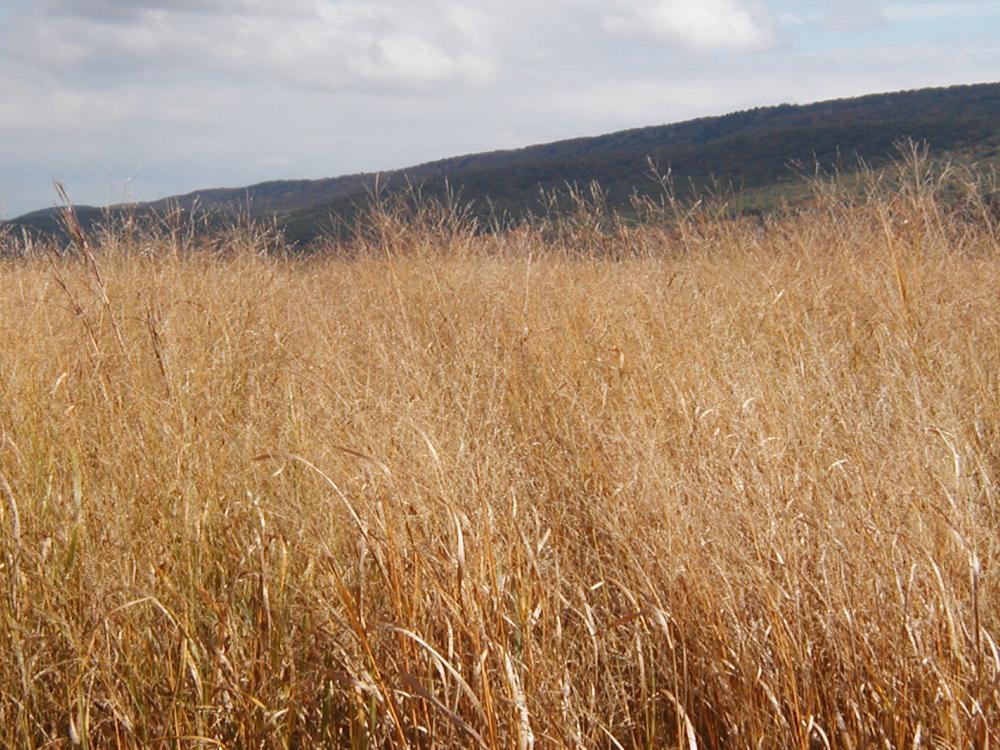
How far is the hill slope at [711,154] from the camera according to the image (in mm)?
25000

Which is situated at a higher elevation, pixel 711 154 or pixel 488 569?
pixel 711 154

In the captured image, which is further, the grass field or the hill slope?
the hill slope

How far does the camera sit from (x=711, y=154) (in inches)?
1225

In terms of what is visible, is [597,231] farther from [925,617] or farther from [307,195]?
[307,195]

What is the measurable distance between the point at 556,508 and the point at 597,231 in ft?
10.4

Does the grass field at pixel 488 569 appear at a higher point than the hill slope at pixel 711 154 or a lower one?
lower

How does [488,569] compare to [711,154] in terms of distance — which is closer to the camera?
[488,569]

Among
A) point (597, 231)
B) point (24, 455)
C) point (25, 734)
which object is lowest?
point (25, 734)

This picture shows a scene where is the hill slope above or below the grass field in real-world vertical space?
above

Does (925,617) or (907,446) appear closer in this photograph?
(925,617)

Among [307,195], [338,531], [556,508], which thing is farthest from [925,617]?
[307,195]

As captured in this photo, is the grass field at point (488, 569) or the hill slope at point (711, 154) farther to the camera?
the hill slope at point (711, 154)

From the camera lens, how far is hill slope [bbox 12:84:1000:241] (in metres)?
25.0

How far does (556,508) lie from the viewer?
247cm
